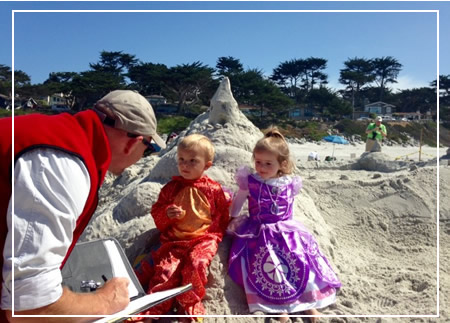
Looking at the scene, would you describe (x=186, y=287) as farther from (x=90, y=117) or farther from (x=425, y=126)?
(x=425, y=126)

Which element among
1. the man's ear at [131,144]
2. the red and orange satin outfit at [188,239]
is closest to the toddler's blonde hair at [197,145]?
the red and orange satin outfit at [188,239]

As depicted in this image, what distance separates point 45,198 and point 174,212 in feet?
4.27

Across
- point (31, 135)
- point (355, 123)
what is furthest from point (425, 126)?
point (31, 135)

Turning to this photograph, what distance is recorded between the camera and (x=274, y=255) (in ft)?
8.20

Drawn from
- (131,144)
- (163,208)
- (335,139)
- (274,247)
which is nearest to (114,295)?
(131,144)

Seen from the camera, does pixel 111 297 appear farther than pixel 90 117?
Yes

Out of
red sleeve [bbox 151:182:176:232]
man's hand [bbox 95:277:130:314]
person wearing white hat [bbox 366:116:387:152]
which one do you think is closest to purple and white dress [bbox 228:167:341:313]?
red sleeve [bbox 151:182:176:232]

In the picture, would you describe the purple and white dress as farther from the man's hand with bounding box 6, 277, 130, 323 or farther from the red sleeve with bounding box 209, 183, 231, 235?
the man's hand with bounding box 6, 277, 130, 323

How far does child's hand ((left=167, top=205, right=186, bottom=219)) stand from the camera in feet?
8.21

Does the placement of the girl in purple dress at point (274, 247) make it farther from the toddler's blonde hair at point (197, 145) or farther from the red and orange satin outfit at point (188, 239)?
the toddler's blonde hair at point (197, 145)

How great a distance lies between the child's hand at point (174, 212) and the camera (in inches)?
98.6

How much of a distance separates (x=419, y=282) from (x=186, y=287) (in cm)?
169

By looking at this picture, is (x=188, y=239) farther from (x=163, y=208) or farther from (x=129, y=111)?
(x=129, y=111)

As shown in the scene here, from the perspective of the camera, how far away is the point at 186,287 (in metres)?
2.30
